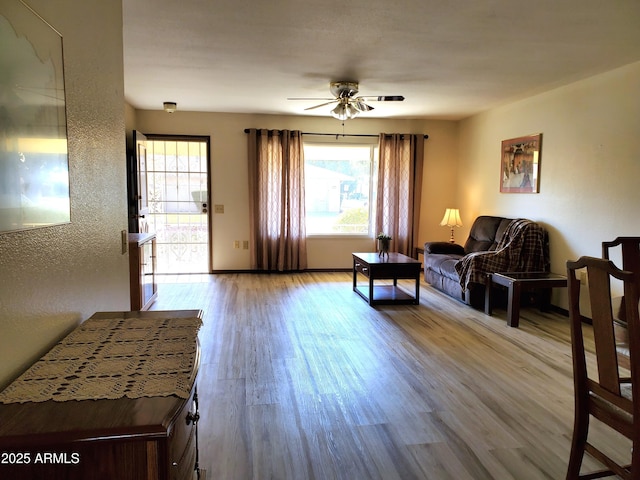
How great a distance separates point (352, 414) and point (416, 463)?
504mm

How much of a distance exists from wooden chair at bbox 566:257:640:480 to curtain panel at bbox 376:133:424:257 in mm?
4936

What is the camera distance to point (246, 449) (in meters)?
2.03

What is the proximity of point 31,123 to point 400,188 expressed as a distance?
575cm

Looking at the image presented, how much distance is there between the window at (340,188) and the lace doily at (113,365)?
518 cm

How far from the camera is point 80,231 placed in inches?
63.5

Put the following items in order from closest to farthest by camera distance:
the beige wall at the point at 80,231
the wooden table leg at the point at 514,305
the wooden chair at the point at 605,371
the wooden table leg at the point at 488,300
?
the beige wall at the point at 80,231, the wooden chair at the point at 605,371, the wooden table leg at the point at 514,305, the wooden table leg at the point at 488,300

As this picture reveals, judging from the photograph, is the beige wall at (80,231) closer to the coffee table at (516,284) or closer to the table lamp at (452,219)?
the coffee table at (516,284)

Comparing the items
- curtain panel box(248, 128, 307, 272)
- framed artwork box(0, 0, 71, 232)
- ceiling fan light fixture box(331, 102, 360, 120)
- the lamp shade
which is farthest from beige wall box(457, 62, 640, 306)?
framed artwork box(0, 0, 71, 232)

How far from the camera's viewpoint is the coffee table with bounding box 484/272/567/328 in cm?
400

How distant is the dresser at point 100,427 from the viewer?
34.5 inches

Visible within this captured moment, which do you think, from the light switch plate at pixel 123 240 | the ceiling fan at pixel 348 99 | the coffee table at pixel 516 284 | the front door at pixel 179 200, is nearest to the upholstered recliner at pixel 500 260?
the coffee table at pixel 516 284

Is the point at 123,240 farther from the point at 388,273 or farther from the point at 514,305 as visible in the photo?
the point at 514,305

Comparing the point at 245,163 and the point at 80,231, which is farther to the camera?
the point at 245,163

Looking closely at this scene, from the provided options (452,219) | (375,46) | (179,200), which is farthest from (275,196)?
(375,46)
